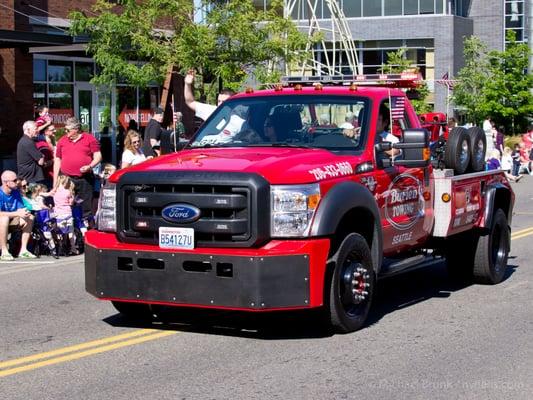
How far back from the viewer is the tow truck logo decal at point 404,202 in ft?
29.7

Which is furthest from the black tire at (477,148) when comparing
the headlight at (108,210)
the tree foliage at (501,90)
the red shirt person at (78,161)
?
the tree foliage at (501,90)

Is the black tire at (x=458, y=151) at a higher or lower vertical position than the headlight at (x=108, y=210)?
higher

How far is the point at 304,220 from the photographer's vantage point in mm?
7801

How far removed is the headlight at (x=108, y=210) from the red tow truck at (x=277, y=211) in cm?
2

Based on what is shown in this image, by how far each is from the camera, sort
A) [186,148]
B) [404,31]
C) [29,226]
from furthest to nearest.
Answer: [404,31]
[29,226]
[186,148]

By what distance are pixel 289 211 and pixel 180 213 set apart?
851 mm

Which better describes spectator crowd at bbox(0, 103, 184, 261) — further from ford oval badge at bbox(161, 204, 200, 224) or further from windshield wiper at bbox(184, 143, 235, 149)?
ford oval badge at bbox(161, 204, 200, 224)

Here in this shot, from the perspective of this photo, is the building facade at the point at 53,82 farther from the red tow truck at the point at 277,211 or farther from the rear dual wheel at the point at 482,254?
the red tow truck at the point at 277,211

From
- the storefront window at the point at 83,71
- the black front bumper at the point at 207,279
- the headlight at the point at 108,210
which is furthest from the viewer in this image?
the storefront window at the point at 83,71

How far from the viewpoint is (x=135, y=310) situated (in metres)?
9.02

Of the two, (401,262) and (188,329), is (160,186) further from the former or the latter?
(401,262)

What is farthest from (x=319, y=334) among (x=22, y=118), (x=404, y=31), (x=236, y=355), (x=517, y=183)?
(x=404, y=31)

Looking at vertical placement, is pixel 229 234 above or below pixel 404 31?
below

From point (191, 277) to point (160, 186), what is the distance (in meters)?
0.77
